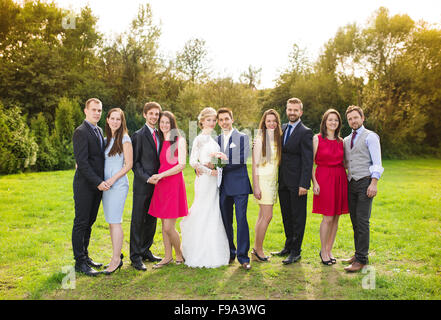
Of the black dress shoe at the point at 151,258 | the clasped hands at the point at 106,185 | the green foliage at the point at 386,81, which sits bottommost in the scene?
the black dress shoe at the point at 151,258

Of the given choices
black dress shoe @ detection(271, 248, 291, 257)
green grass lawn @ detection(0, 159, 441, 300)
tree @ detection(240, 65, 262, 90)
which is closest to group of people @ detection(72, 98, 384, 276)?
green grass lawn @ detection(0, 159, 441, 300)

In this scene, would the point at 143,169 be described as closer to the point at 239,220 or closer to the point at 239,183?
the point at 239,183

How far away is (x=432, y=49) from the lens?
28.5 meters

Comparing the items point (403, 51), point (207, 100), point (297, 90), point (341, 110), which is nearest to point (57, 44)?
point (207, 100)

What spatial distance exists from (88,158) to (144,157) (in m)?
0.76

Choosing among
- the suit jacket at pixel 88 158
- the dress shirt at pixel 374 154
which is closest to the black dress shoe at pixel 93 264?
the suit jacket at pixel 88 158

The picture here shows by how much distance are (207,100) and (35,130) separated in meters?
11.8

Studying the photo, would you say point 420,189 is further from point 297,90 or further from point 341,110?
point 297,90

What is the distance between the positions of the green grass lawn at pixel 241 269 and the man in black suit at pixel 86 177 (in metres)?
0.45

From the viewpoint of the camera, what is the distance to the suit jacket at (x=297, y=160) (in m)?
5.15

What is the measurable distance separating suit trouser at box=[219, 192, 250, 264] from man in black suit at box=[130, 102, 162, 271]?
1.10m

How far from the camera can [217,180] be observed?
5.19 meters

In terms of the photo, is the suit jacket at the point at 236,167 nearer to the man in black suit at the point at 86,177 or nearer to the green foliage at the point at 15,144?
the man in black suit at the point at 86,177

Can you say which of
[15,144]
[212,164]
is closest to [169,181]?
[212,164]
